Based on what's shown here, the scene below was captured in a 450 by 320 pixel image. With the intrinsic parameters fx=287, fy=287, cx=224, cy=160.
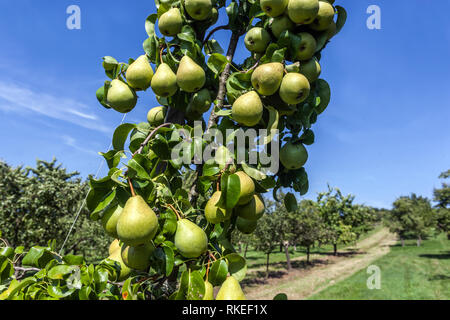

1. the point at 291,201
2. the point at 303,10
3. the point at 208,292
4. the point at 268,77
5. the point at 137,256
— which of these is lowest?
the point at 208,292

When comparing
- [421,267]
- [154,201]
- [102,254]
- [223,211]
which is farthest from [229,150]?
[421,267]

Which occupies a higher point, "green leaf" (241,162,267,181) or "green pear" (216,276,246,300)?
"green leaf" (241,162,267,181)

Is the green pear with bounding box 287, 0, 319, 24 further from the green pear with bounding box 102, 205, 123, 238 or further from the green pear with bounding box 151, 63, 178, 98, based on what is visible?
the green pear with bounding box 102, 205, 123, 238

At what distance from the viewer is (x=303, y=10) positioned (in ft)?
4.36

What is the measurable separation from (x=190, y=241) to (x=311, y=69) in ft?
3.37

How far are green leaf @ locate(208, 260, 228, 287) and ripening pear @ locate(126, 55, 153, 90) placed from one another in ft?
3.54

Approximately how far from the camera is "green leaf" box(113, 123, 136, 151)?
1.43 m

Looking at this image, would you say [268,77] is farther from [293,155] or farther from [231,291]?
[231,291]

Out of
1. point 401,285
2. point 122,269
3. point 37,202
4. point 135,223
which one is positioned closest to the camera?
point 135,223

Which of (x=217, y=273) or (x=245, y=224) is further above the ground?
(x=245, y=224)

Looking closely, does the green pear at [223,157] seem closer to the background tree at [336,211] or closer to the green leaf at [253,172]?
the green leaf at [253,172]

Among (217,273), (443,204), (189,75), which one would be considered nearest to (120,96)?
(189,75)

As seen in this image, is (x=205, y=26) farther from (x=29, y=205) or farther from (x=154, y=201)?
(x=29, y=205)

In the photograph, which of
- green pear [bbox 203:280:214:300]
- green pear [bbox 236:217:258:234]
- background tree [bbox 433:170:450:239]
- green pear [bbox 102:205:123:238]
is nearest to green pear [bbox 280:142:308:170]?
green pear [bbox 236:217:258:234]
